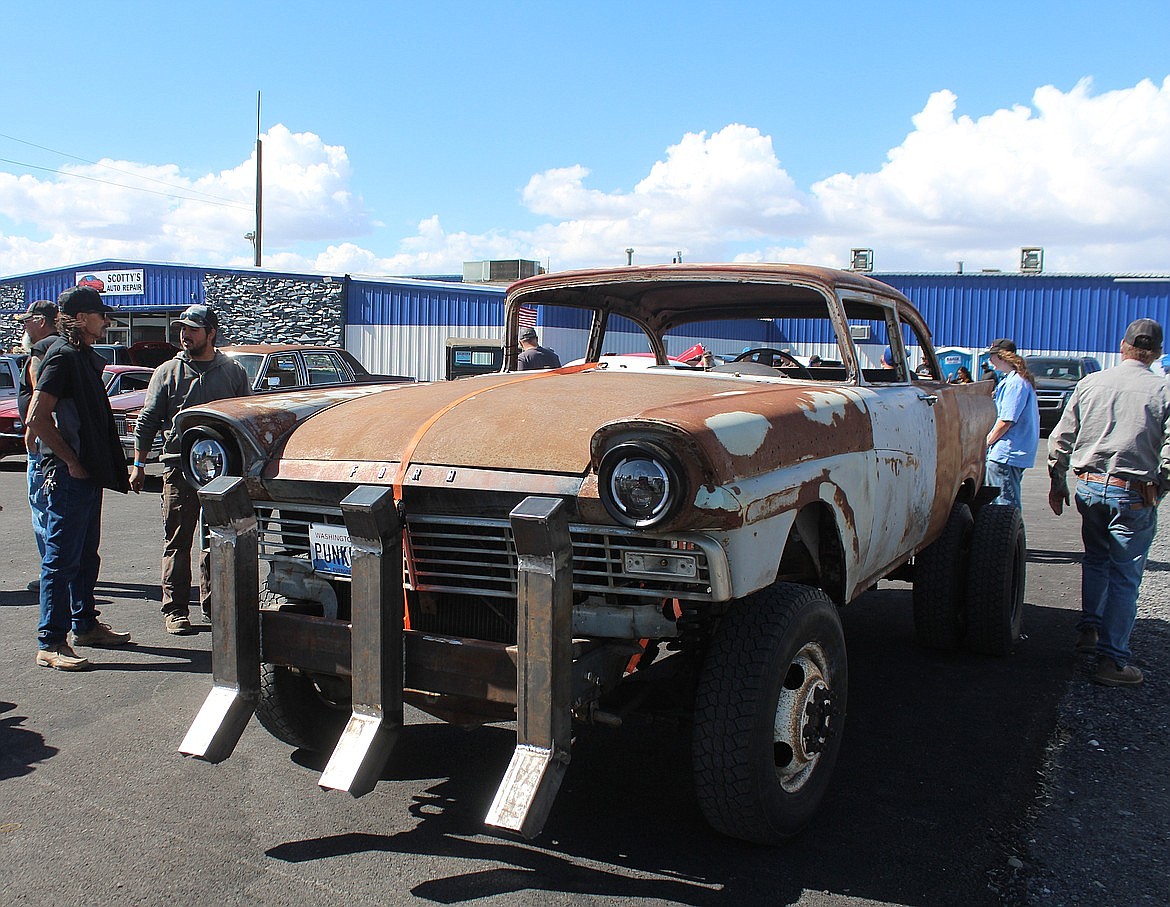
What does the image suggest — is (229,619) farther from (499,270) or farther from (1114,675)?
(499,270)

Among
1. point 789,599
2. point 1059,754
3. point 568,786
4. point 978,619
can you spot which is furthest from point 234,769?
point 978,619

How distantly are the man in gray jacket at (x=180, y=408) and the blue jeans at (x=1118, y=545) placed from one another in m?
4.44

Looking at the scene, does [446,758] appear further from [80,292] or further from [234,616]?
[80,292]

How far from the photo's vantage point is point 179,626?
5.36 m

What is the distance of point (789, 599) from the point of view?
2994 millimetres

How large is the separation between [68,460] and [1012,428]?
6.07m

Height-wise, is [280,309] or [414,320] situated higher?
[280,309]

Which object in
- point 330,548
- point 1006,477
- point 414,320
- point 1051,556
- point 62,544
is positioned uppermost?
point 414,320

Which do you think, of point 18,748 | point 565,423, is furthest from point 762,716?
point 18,748

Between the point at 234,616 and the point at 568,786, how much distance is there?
4.30ft

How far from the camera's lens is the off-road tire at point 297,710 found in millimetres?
3475

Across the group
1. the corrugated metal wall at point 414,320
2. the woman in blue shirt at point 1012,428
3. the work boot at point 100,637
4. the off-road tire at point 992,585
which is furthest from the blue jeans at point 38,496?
the corrugated metal wall at point 414,320

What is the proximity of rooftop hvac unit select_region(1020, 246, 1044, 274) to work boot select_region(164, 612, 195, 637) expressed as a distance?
27565mm

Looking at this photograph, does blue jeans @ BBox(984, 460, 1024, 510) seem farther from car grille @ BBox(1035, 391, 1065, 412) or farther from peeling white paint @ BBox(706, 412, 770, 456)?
car grille @ BBox(1035, 391, 1065, 412)
